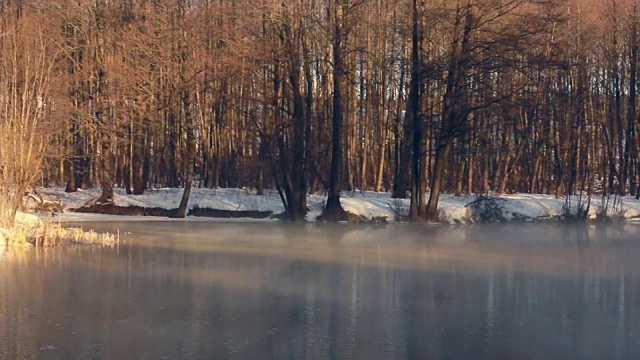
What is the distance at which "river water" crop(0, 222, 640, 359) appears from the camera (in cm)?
1062

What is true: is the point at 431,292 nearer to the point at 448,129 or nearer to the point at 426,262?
the point at 426,262

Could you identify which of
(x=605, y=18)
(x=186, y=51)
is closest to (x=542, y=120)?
(x=605, y=18)

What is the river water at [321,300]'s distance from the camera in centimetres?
1062

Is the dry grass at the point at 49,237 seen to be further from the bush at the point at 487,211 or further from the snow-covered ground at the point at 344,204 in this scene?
the bush at the point at 487,211

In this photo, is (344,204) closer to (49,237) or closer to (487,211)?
(487,211)

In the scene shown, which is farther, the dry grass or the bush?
the bush

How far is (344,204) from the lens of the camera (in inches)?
1431

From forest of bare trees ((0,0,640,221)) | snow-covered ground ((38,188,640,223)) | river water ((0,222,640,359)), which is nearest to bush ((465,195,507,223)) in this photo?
snow-covered ground ((38,188,640,223))

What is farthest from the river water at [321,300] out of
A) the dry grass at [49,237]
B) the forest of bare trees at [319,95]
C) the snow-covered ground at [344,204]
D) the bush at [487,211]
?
the snow-covered ground at [344,204]

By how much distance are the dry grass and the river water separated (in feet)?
2.94

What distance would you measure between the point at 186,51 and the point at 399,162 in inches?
520

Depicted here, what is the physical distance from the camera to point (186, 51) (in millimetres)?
39469

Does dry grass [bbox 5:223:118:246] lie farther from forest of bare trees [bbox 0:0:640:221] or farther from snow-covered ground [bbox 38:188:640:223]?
snow-covered ground [bbox 38:188:640:223]

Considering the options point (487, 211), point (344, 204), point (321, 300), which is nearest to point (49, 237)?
point (321, 300)
